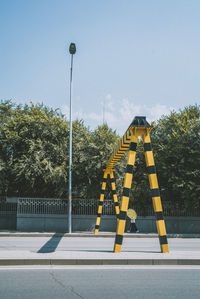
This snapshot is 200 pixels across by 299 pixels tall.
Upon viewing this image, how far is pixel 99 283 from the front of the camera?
19.1 ft

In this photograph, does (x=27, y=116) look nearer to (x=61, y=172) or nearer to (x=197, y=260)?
(x=61, y=172)

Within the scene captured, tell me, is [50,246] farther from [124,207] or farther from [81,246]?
[124,207]

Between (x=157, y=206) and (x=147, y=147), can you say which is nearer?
(x=157, y=206)

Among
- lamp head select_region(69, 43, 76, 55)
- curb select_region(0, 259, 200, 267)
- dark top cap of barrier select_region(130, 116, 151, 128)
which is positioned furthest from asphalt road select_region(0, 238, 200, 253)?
lamp head select_region(69, 43, 76, 55)

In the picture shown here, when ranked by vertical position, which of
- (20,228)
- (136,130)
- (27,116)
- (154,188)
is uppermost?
(27,116)

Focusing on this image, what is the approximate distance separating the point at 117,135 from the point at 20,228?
9.16m

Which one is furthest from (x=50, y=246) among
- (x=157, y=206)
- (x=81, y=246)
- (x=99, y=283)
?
(x=99, y=283)

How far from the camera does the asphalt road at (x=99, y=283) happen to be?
5.09 metres

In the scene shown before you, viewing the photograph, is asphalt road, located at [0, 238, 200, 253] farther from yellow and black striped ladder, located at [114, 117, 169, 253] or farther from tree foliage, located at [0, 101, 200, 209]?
tree foliage, located at [0, 101, 200, 209]

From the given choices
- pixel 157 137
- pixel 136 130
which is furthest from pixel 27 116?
pixel 136 130

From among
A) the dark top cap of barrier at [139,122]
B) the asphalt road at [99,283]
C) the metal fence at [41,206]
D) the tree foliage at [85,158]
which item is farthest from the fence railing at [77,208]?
the asphalt road at [99,283]

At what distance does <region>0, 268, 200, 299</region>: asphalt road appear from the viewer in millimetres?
5094

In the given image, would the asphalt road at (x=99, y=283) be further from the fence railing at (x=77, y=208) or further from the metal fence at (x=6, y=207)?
the metal fence at (x=6, y=207)

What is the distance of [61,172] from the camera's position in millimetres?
20188
